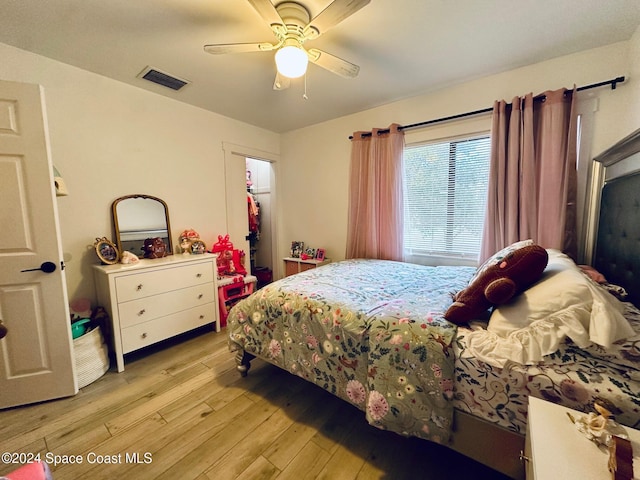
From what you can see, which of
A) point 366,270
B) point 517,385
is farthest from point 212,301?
point 517,385

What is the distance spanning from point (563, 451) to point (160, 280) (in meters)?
2.65

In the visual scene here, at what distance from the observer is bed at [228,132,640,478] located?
2.96 feet

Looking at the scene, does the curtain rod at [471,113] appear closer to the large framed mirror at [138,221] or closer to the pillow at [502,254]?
the pillow at [502,254]

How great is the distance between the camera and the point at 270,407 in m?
1.67

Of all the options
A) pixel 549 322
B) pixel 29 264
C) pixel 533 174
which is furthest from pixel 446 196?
pixel 29 264

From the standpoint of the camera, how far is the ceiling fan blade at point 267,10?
4.15 feet

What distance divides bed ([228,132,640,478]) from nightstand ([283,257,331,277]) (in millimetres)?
1648

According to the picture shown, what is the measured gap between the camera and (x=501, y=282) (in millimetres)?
1112

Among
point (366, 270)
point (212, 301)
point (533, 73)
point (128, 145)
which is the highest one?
point (533, 73)

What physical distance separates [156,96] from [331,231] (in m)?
2.46

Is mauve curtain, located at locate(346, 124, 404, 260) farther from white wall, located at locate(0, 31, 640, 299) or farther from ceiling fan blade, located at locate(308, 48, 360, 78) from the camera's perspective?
ceiling fan blade, located at locate(308, 48, 360, 78)

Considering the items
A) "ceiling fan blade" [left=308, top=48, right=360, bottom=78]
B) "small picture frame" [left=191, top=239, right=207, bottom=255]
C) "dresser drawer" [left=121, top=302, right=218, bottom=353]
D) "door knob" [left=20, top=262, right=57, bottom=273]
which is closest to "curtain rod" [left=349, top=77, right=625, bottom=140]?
"ceiling fan blade" [left=308, top=48, right=360, bottom=78]

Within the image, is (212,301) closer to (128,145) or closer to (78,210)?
(78,210)

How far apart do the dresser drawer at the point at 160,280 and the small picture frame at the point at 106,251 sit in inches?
13.9
